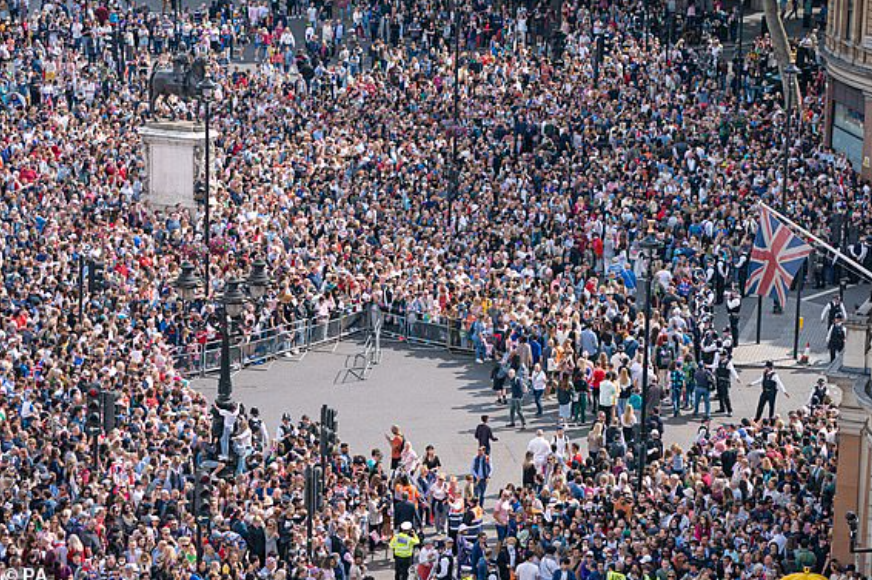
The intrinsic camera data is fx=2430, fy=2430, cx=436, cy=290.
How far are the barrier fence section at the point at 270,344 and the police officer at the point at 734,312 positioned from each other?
336 inches

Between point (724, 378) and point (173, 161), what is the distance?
18.6 meters

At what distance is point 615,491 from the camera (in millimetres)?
42344

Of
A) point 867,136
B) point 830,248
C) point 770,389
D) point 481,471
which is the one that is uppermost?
point 830,248

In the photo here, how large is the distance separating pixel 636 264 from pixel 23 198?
15281 mm

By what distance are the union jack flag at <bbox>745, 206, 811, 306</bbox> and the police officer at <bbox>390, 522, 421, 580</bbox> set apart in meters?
9.98

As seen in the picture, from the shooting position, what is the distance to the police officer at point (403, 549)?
4172cm

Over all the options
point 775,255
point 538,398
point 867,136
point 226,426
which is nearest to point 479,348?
point 538,398

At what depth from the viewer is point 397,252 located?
5825 cm

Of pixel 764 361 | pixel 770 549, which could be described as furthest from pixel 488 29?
pixel 770 549

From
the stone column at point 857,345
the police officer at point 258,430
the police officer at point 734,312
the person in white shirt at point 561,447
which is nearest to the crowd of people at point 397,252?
the police officer at point 258,430

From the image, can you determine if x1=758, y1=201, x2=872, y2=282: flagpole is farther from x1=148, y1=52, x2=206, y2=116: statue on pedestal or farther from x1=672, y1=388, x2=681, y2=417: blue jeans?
x1=148, y1=52, x2=206, y2=116: statue on pedestal

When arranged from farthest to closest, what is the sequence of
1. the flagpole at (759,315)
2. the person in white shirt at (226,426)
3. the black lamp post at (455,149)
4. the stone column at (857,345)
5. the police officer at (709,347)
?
the black lamp post at (455,149) → the flagpole at (759,315) → the police officer at (709,347) → the person in white shirt at (226,426) → the stone column at (857,345)

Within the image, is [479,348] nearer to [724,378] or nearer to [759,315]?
[759,315]

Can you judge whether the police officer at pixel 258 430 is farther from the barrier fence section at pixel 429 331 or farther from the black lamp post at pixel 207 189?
the barrier fence section at pixel 429 331
